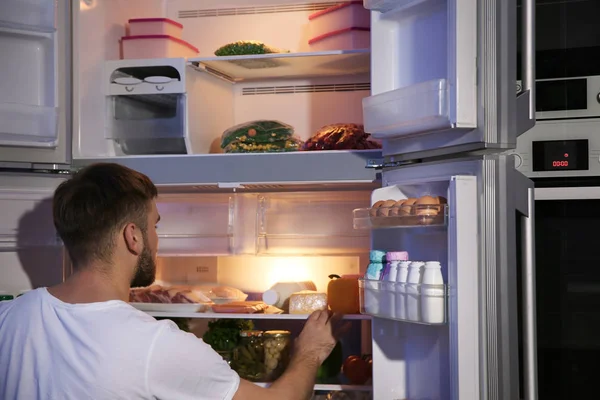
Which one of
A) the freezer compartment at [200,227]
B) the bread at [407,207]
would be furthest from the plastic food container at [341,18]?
the bread at [407,207]

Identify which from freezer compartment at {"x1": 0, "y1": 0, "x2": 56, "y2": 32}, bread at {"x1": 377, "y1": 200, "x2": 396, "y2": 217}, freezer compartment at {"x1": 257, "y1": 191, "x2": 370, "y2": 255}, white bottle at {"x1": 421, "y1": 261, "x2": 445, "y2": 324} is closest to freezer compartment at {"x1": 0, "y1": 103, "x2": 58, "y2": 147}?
freezer compartment at {"x1": 0, "y1": 0, "x2": 56, "y2": 32}

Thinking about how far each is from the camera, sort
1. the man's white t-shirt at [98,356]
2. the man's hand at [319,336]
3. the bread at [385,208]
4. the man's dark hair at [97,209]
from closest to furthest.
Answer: the man's white t-shirt at [98,356]
the man's dark hair at [97,209]
the bread at [385,208]
the man's hand at [319,336]

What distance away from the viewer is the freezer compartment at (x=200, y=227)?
310 centimetres

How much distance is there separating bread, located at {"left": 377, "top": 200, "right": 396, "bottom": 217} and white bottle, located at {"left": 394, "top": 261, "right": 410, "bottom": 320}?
0.55 feet

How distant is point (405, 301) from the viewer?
218 centimetres

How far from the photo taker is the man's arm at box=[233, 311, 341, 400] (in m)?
1.96

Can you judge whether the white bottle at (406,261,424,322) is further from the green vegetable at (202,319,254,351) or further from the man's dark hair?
the green vegetable at (202,319,254,351)

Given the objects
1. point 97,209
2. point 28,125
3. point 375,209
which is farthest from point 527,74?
point 28,125

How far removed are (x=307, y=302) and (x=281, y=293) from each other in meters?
0.17

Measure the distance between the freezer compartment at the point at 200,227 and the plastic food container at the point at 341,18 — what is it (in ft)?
2.55

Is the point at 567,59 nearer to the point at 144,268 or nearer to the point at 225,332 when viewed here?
the point at 144,268

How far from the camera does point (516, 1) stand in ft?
6.70

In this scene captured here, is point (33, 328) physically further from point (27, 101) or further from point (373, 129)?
point (27, 101)

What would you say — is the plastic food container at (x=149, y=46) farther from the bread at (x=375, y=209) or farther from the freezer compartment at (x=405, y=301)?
the freezer compartment at (x=405, y=301)
